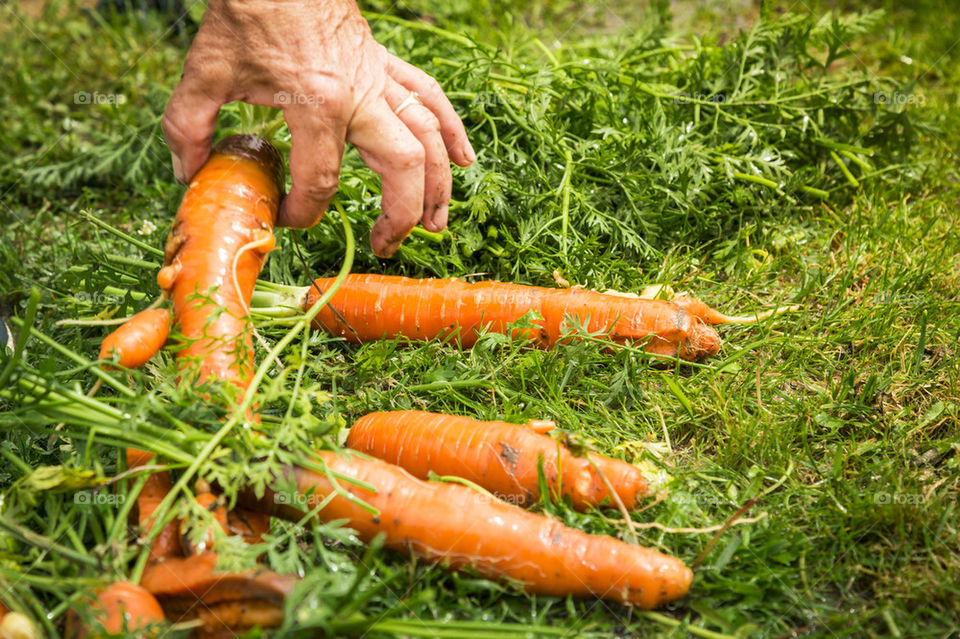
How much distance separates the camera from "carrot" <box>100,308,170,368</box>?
1.92 m

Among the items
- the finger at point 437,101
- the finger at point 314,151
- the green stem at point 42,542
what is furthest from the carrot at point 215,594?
the finger at point 437,101

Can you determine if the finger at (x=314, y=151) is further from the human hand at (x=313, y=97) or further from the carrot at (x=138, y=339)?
the carrot at (x=138, y=339)

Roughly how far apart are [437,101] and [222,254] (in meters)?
0.82

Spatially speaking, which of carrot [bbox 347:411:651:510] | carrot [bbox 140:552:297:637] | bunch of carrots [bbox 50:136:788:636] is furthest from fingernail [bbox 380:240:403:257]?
carrot [bbox 140:552:297:637]

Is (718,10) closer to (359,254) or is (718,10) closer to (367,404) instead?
(359,254)

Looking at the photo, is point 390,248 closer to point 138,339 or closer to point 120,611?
point 138,339

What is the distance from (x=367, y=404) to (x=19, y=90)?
10.1 feet

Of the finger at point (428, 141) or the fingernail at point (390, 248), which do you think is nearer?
the finger at point (428, 141)

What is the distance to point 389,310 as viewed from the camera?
2658 mm

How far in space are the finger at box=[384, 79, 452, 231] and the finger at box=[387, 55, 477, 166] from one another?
0.09m

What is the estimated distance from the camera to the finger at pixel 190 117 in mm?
2090

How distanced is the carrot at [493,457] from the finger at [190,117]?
3.05ft

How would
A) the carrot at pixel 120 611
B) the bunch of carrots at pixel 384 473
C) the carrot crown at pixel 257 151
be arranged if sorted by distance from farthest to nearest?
the carrot crown at pixel 257 151 → the bunch of carrots at pixel 384 473 → the carrot at pixel 120 611

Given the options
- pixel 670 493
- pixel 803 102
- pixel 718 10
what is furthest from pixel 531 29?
pixel 670 493
